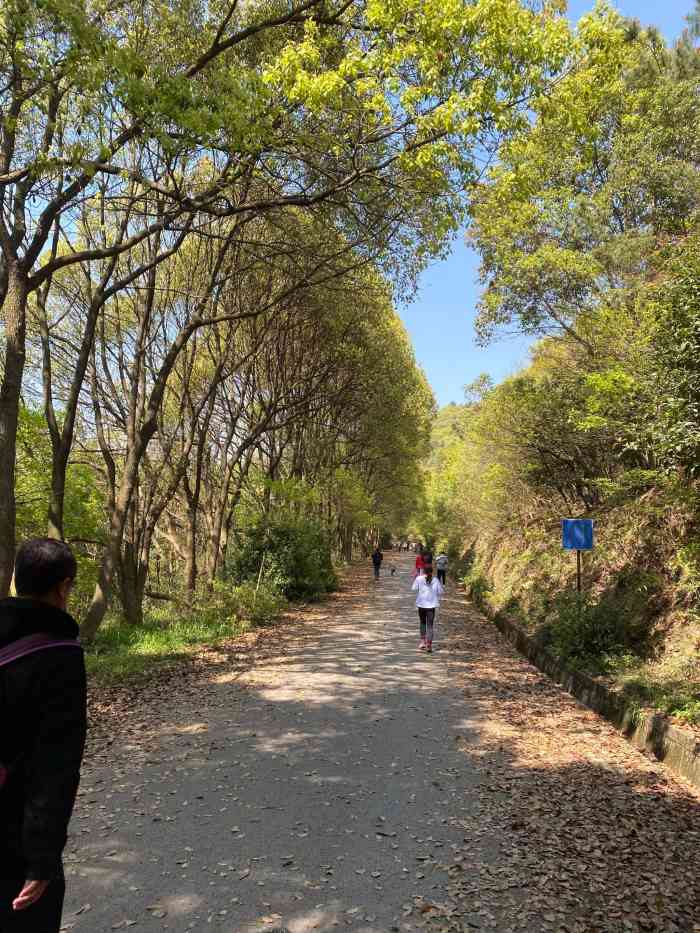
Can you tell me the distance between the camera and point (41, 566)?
7.39 feet

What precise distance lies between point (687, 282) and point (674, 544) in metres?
4.89

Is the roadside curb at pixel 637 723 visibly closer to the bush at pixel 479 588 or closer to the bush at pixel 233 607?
the bush at pixel 233 607

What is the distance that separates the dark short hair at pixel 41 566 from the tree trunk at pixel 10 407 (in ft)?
17.3

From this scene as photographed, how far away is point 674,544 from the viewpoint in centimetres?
1034

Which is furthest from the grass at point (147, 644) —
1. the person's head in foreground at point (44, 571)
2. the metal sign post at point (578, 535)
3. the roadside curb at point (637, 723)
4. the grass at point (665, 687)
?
the person's head in foreground at point (44, 571)

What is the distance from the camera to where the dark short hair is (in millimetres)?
2230

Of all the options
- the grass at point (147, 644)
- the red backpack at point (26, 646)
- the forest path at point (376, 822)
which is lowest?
the forest path at point (376, 822)

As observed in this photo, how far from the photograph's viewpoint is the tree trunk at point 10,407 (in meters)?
6.90

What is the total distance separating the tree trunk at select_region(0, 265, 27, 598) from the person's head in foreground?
5274 mm

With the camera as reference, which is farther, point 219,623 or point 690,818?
point 219,623

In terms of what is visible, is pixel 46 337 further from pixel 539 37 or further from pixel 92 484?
pixel 92 484

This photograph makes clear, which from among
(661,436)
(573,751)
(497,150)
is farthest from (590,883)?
(497,150)

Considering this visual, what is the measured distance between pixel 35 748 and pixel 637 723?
685cm

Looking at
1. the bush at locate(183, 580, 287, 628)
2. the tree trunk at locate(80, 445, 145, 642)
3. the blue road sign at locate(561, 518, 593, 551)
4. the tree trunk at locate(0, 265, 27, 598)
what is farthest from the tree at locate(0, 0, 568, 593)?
the bush at locate(183, 580, 287, 628)
